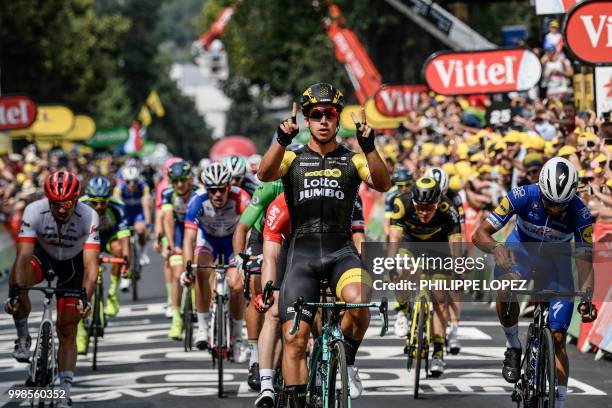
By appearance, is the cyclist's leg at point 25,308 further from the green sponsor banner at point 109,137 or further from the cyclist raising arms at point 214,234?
the green sponsor banner at point 109,137

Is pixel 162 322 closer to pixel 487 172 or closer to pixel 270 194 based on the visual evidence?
pixel 487 172

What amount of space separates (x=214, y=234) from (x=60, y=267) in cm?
Answer: 276

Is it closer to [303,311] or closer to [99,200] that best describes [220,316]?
[99,200]

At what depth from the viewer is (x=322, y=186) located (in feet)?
31.5

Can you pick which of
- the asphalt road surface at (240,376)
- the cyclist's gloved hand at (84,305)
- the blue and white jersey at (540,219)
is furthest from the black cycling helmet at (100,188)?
the blue and white jersey at (540,219)

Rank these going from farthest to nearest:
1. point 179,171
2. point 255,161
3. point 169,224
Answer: point 255,161 < point 169,224 < point 179,171

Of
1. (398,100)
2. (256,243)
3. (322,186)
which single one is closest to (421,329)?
(256,243)

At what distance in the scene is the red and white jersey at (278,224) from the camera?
35.2 feet

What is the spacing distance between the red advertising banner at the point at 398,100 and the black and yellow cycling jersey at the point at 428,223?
2071 cm

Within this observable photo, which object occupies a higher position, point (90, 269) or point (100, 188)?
point (100, 188)

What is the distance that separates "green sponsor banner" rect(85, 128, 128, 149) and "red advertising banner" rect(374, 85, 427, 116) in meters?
37.0

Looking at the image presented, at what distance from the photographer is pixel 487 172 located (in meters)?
20.4

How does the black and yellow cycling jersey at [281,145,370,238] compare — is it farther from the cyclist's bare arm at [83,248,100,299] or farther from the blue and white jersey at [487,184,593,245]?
the cyclist's bare arm at [83,248,100,299]

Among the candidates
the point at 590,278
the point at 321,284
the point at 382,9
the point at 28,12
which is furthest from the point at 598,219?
the point at 28,12
